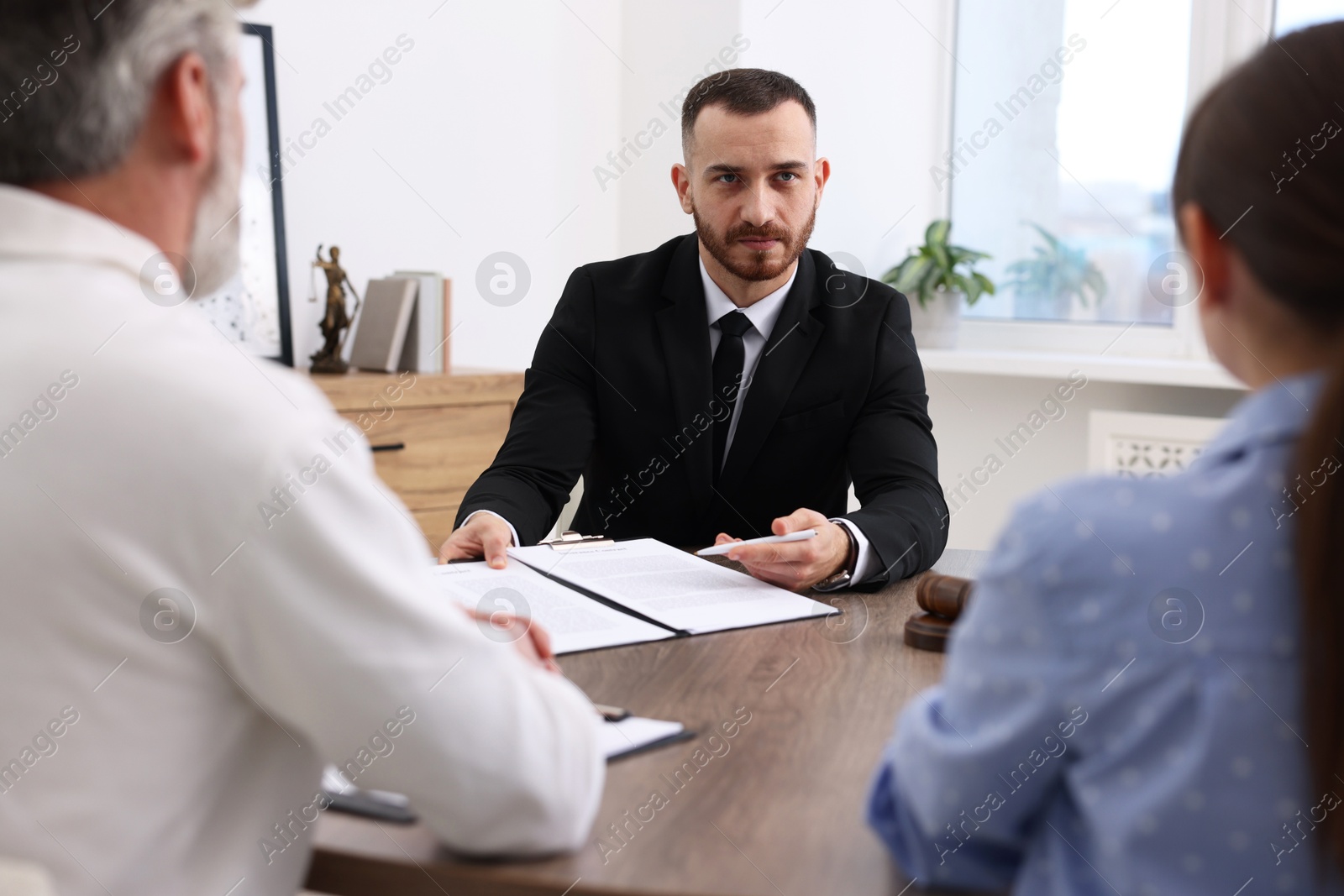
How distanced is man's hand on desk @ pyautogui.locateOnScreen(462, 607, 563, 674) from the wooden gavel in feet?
1.54

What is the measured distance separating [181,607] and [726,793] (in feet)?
1.49

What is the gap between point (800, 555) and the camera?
162 centimetres

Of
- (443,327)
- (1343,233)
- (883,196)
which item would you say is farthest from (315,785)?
(883,196)

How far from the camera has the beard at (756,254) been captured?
7.54ft

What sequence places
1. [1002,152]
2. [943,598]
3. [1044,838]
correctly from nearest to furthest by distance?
[1044,838], [943,598], [1002,152]

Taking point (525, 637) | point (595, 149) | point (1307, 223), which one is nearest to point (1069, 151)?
point (595, 149)

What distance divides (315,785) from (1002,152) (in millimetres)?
3608

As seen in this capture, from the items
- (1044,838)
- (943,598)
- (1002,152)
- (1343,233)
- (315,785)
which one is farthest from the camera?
(1002,152)

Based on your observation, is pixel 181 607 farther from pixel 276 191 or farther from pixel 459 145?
pixel 459 145

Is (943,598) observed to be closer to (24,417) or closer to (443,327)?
(24,417)

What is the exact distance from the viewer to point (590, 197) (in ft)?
13.4

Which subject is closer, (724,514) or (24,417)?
(24,417)

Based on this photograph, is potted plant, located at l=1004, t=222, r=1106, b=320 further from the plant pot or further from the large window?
the plant pot

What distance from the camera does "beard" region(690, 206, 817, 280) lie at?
2.30 meters
